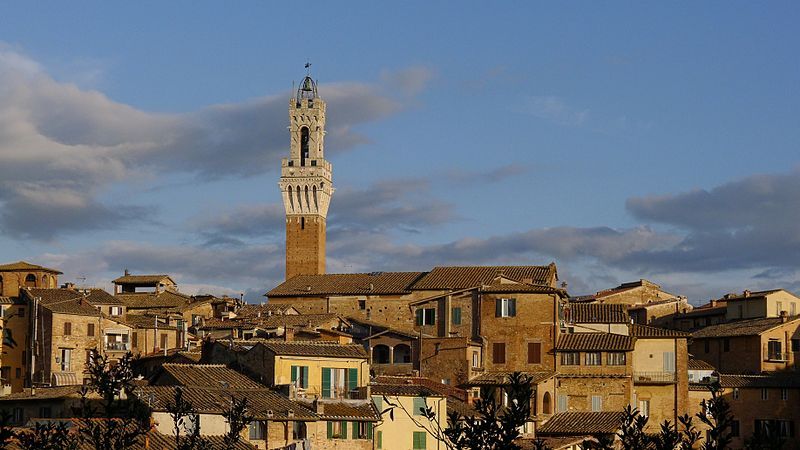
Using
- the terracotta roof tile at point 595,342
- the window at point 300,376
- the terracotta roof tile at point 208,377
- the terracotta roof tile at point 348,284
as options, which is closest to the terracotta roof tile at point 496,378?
the terracotta roof tile at point 595,342

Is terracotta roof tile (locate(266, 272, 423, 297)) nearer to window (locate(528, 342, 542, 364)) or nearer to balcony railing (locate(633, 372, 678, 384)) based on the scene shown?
window (locate(528, 342, 542, 364))

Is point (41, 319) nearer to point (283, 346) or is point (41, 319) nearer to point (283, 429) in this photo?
point (283, 346)

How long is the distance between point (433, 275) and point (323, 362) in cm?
3026

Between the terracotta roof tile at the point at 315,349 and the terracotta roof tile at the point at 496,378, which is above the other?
the terracotta roof tile at the point at 315,349

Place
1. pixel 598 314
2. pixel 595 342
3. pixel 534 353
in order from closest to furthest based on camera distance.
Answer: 1. pixel 595 342
2. pixel 534 353
3. pixel 598 314

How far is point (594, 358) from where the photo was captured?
73.1 m

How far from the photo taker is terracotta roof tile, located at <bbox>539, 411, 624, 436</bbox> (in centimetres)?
6481

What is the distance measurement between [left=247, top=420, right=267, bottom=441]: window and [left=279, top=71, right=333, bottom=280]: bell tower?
225ft

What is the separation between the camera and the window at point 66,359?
7650cm

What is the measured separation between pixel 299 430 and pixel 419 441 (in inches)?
284

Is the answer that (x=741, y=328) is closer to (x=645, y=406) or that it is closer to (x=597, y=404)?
(x=645, y=406)

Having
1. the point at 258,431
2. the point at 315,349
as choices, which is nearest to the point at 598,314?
the point at 315,349

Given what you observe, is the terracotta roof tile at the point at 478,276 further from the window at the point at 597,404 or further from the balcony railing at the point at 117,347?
the balcony railing at the point at 117,347

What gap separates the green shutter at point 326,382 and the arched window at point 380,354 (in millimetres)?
20558
